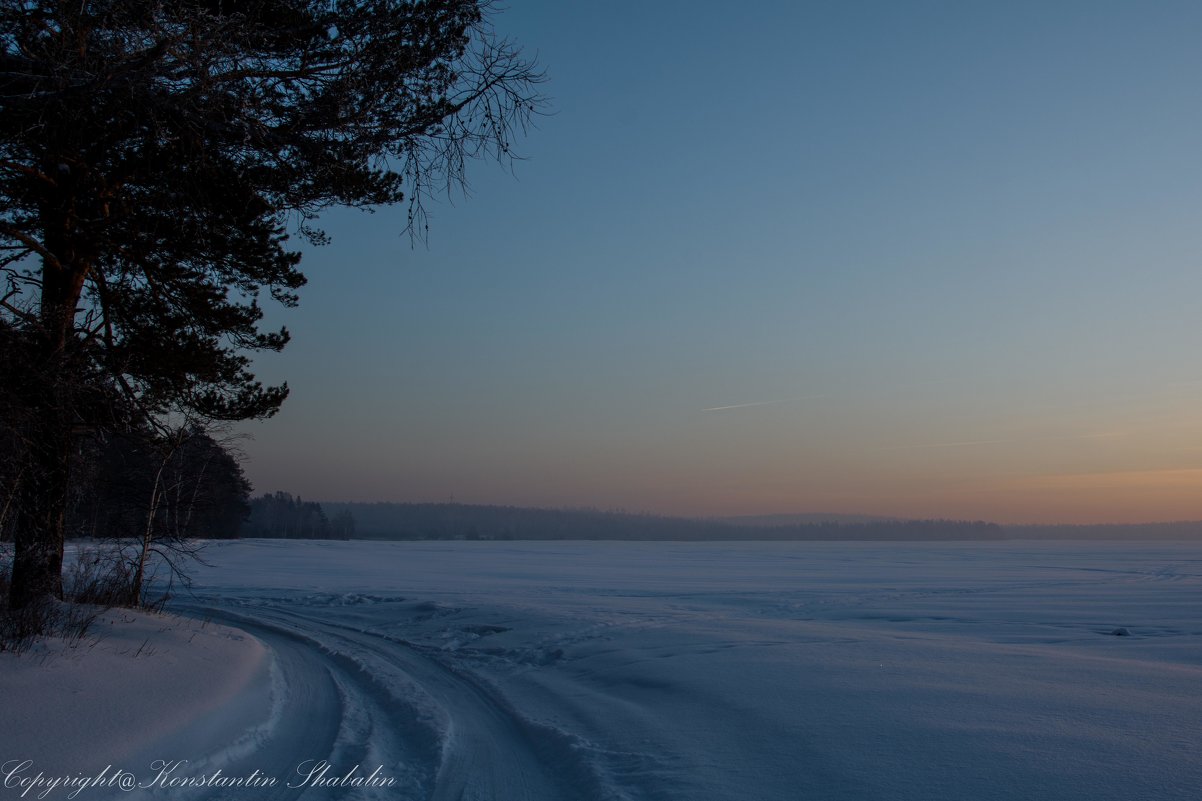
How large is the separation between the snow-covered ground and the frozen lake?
0.11 ft

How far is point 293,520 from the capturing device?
117 meters

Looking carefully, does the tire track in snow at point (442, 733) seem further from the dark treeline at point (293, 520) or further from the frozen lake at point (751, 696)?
the dark treeline at point (293, 520)

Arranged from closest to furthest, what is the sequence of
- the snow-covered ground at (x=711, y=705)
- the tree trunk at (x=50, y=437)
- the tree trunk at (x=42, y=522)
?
the snow-covered ground at (x=711, y=705), the tree trunk at (x=50, y=437), the tree trunk at (x=42, y=522)

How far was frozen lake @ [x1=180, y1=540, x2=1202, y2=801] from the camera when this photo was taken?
5.20 meters

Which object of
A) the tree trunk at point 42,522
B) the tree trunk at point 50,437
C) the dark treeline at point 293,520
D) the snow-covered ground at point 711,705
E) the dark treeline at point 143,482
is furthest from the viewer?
the dark treeline at point 293,520

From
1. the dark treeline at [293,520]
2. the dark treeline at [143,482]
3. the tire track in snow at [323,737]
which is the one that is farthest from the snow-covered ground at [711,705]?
the dark treeline at [293,520]

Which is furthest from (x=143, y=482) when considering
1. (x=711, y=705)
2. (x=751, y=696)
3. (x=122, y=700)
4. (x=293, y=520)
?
(x=293, y=520)

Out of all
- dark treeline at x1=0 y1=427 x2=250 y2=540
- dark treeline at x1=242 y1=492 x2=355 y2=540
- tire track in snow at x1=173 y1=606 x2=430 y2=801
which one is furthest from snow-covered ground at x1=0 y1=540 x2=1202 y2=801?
dark treeline at x1=242 y1=492 x2=355 y2=540

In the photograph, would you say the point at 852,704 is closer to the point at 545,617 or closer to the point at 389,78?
the point at 389,78

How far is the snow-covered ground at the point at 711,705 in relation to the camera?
520 cm

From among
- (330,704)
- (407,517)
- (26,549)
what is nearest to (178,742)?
(330,704)

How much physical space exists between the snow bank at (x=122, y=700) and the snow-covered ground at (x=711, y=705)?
8cm

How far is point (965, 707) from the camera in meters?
6.68

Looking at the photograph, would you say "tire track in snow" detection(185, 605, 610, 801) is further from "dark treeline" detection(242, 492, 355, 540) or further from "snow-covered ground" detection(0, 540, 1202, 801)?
"dark treeline" detection(242, 492, 355, 540)
